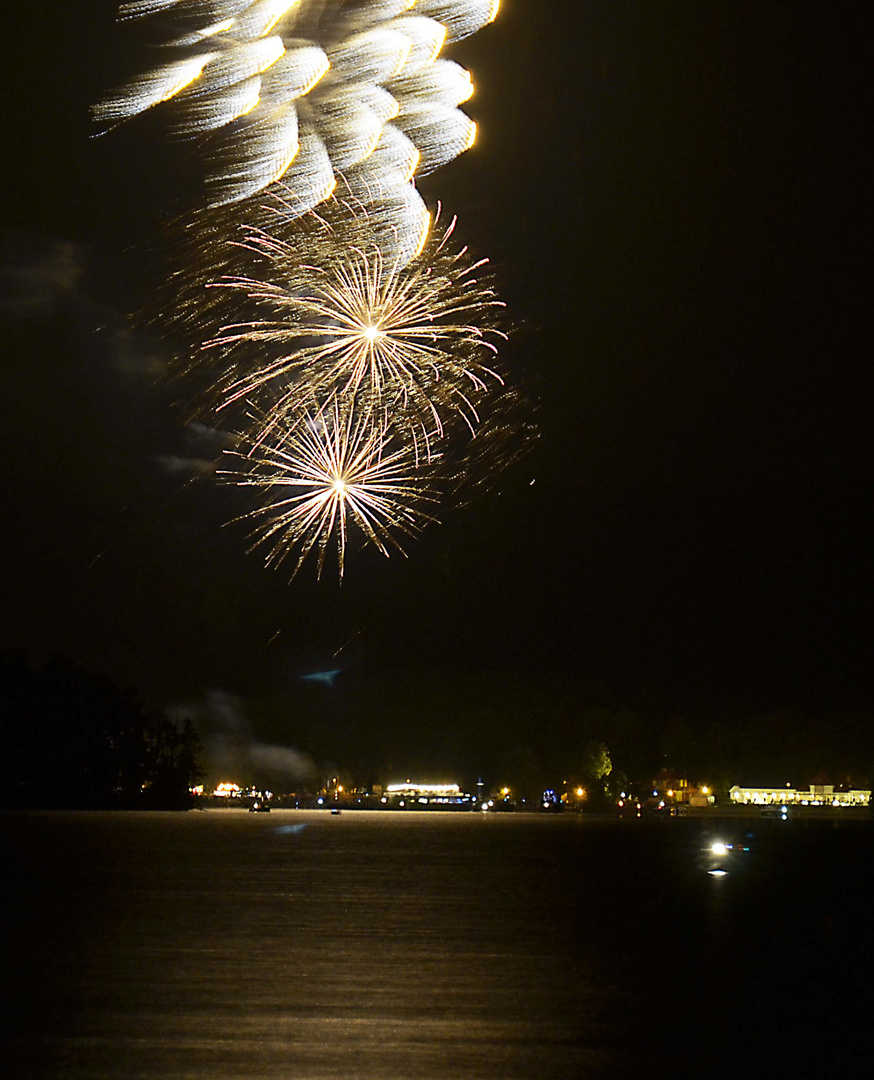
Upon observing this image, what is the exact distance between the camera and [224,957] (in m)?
17.8

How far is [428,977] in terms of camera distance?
16156 mm

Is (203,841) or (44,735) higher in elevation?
(44,735)

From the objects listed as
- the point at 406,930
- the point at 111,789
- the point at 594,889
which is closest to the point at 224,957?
the point at 406,930

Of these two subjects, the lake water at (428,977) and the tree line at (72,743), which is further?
the tree line at (72,743)

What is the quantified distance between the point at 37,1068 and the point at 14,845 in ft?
144

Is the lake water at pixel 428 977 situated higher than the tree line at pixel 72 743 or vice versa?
the tree line at pixel 72 743

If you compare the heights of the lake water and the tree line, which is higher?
the tree line

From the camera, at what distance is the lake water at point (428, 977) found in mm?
11648

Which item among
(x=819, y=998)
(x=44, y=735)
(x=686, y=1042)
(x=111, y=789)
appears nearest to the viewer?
(x=686, y=1042)

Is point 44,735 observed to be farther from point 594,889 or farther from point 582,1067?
point 582,1067

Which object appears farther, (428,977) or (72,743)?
(72,743)

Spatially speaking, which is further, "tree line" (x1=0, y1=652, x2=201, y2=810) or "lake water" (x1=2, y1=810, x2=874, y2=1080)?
"tree line" (x1=0, y1=652, x2=201, y2=810)

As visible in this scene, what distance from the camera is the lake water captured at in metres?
11.6

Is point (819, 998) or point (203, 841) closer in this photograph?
point (819, 998)
